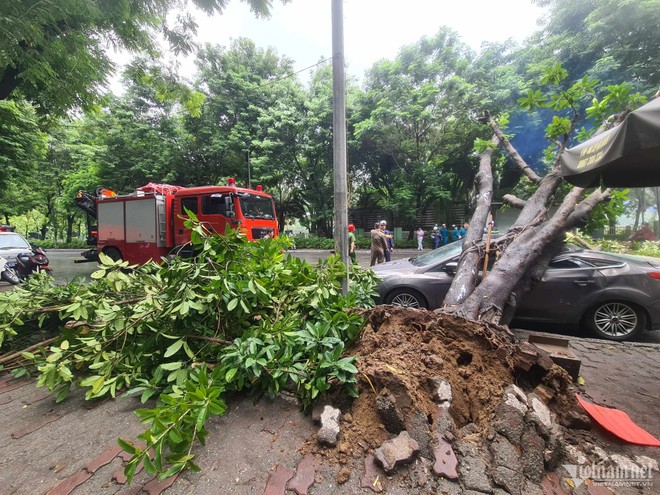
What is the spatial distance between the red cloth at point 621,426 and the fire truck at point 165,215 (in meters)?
6.76

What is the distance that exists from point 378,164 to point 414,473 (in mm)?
18352

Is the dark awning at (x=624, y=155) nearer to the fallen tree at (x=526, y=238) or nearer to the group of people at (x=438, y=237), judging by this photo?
the fallen tree at (x=526, y=238)

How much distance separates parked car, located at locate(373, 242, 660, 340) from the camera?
12.7 feet

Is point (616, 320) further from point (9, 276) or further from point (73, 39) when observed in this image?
point (9, 276)

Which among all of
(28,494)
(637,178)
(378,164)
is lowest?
(28,494)

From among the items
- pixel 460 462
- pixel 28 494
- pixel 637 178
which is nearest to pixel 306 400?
pixel 460 462

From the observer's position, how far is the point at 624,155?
77.5 inches

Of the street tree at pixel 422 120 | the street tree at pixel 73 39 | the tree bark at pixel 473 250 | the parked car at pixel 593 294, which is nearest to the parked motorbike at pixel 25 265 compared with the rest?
the street tree at pixel 73 39

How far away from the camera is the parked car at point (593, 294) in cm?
386

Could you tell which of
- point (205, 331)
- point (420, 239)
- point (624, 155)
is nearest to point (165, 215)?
point (205, 331)

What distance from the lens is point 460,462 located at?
1530mm

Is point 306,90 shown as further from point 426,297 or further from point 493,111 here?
point 426,297

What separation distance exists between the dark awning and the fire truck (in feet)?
20.7

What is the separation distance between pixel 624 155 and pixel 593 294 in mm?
2845
